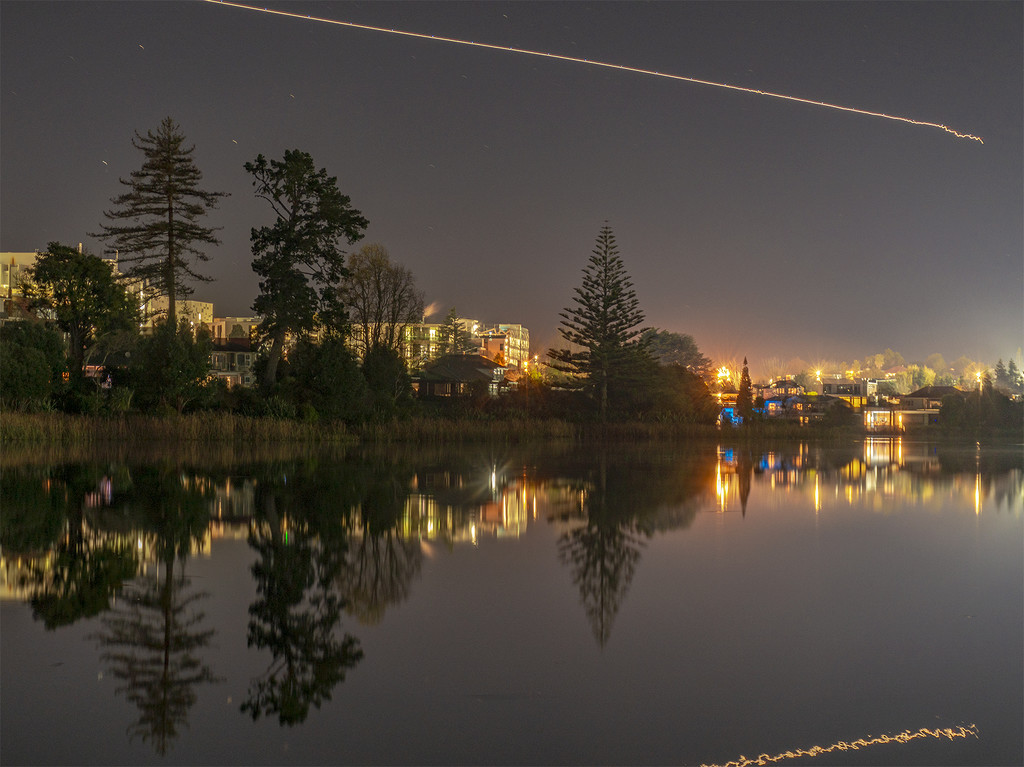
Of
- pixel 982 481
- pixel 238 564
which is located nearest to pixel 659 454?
pixel 982 481

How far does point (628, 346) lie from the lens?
197 ft

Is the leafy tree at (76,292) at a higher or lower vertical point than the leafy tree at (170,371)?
higher

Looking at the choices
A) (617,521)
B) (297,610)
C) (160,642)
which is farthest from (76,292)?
(160,642)

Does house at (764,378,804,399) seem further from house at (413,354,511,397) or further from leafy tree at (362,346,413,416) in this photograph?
leafy tree at (362,346,413,416)

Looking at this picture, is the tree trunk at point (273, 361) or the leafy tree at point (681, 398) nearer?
the tree trunk at point (273, 361)

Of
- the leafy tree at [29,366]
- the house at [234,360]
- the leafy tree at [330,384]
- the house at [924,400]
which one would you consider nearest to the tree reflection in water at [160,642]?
the leafy tree at [29,366]

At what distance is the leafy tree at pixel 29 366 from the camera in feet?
104

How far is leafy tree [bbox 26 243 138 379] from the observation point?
41469 millimetres

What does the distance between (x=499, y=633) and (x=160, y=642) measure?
2.68 metres

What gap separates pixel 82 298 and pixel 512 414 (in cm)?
2332

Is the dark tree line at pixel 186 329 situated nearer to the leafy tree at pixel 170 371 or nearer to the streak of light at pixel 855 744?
the leafy tree at pixel 170 371

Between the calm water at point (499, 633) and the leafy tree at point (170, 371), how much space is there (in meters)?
21.8

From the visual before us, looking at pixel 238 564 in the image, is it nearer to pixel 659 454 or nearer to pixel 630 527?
pixel 630 527

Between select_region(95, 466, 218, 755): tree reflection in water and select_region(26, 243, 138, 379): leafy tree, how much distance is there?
33649 mm
